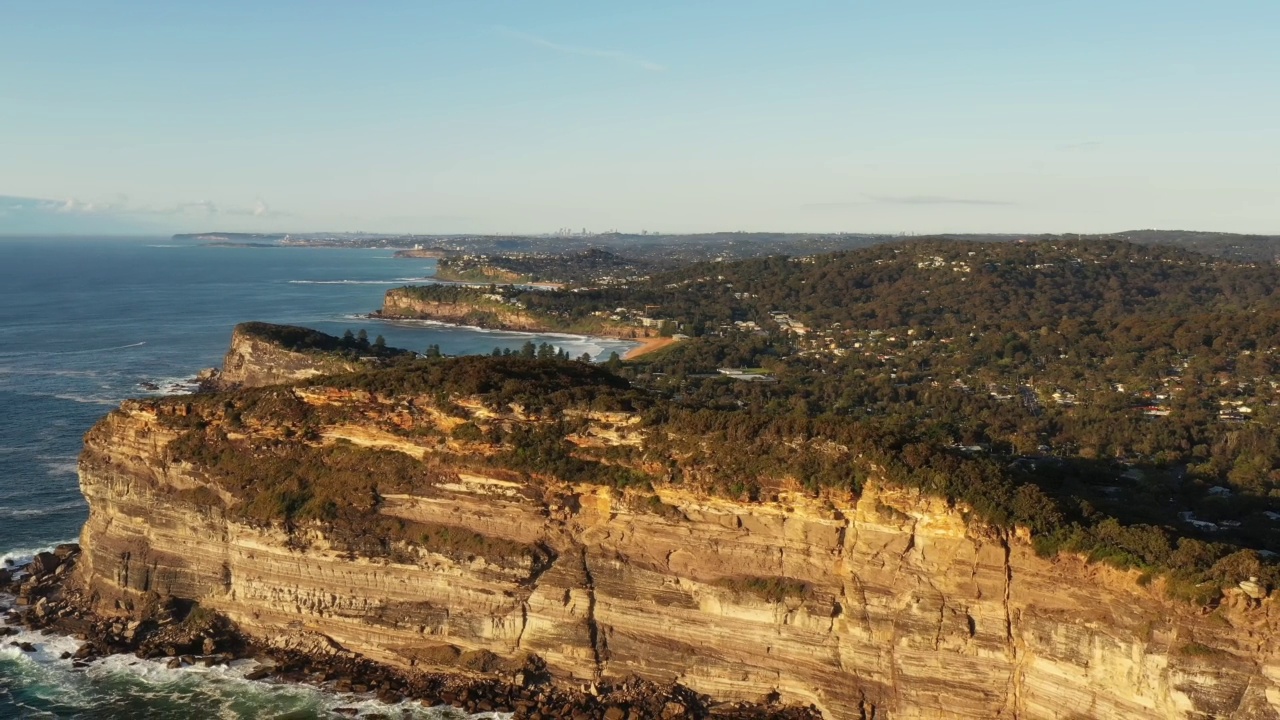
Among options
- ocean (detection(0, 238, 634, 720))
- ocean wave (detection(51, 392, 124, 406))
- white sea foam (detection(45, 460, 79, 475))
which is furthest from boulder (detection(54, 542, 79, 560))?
ocean wave (detection(51, 392, 124, 406))

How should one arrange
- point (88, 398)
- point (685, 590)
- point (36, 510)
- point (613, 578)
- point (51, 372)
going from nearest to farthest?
1. point (685, 590)
2. point (613, 578)
3. point (36, 510)
4. point (88, 398)
5. point (51, 372)

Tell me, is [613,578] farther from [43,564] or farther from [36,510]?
[36,510]

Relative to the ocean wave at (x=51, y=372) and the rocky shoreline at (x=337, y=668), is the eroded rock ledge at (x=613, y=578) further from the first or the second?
the ocean wave at (x=51, y=372)

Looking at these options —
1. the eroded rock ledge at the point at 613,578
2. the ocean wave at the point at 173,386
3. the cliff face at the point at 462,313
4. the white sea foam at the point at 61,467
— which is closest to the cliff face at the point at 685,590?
the eroded rock ledge at the point at 613,578

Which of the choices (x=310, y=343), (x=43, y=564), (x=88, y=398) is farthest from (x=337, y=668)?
(x=88, y=398)

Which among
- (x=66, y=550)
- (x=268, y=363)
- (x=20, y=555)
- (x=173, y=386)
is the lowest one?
(x=20, y=555)

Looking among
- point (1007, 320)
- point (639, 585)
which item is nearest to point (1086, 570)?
point (639, 585)
